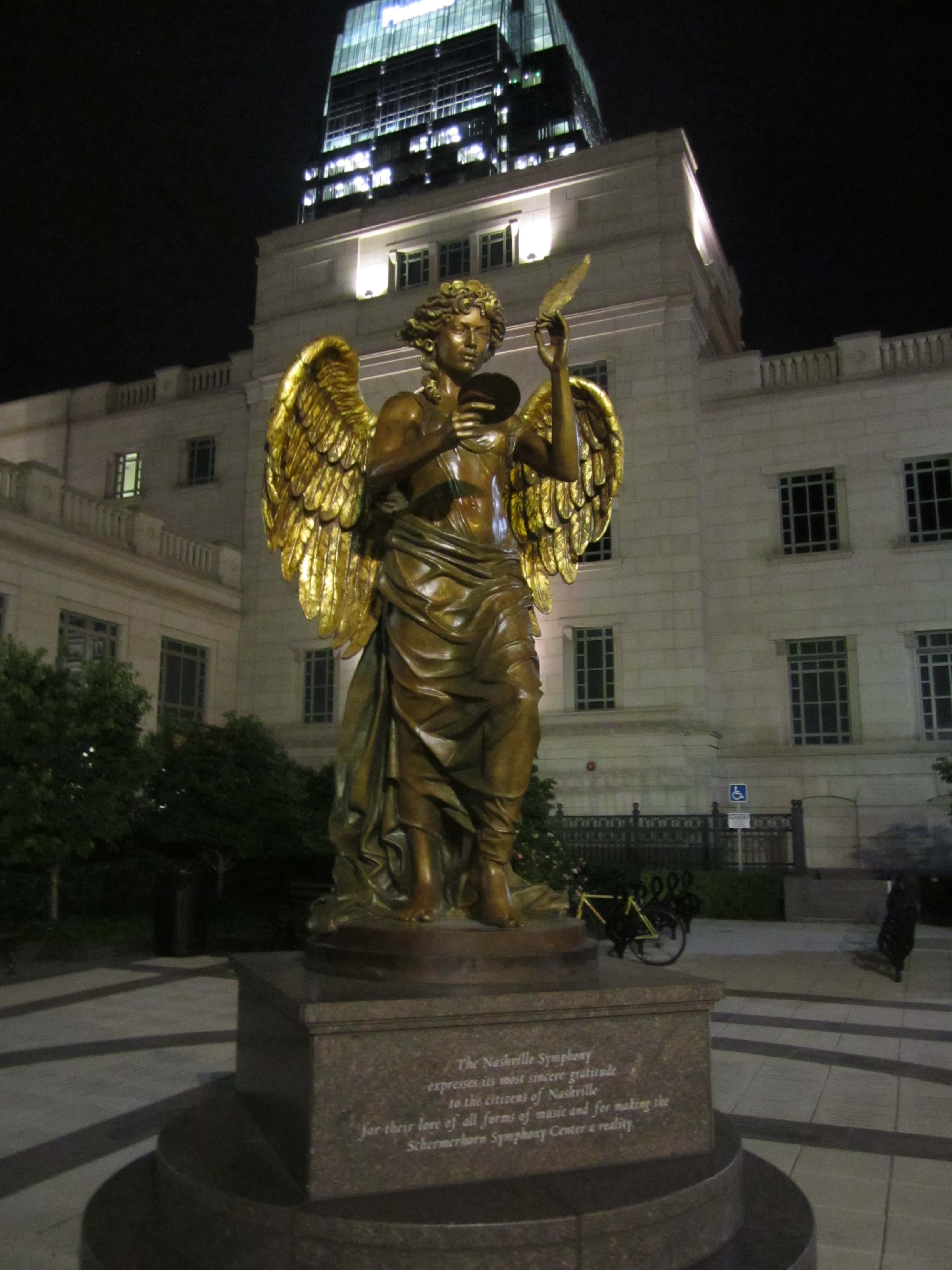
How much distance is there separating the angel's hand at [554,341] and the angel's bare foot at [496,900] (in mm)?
2344

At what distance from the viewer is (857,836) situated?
24.6 meters

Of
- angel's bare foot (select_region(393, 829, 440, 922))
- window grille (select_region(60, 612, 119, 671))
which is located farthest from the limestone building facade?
→ angel's bare foot (select_region(393, 829, 440, 922))

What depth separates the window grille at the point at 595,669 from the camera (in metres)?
26.4

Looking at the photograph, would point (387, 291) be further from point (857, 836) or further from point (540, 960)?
point (540, 960)

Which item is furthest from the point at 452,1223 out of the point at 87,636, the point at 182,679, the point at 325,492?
the point at 182,679

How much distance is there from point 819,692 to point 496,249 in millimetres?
15781

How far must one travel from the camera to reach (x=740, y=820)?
2020 cm

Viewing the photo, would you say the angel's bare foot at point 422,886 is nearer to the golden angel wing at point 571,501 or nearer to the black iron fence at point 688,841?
the golden angel wing at point 571,501

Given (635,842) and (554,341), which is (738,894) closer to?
(635,842)

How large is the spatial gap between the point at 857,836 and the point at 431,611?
22.4 m

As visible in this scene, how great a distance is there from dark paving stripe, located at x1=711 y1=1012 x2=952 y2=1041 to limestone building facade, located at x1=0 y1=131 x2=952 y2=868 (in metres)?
15.2

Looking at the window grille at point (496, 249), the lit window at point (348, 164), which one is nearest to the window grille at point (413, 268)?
the window grille at point (496, 249)

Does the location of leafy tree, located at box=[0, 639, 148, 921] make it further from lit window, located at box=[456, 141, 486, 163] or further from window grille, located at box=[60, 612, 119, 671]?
lit window, located at box=[456, 141, 486, 163]

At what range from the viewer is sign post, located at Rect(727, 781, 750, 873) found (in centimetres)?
2023
